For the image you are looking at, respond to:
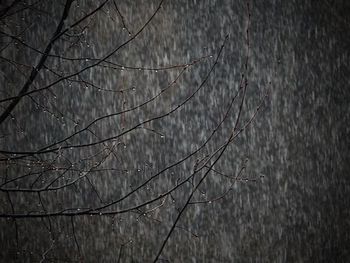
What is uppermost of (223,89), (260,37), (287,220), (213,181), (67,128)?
(260,37)

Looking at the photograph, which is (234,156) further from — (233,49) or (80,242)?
(80,242)

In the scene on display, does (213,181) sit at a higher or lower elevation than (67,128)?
lower

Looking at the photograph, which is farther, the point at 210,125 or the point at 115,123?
the point at 210,125

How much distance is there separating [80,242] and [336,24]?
5.06 m

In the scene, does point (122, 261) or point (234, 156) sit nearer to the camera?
point (122, 261)

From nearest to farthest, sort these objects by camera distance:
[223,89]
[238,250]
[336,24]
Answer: [336,24] → [238,250] → [223,89]

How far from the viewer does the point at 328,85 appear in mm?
7586

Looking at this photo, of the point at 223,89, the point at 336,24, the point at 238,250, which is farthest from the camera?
the point at 223,89

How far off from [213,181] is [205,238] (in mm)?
935

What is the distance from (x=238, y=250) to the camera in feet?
25.6

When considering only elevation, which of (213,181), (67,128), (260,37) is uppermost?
(260,37)

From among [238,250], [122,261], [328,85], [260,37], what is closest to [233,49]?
[260,37]

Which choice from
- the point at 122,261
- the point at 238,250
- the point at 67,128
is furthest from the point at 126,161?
the point at 238,250

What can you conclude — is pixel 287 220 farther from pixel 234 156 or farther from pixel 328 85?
pixel 328 85
